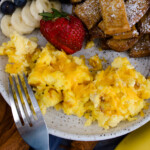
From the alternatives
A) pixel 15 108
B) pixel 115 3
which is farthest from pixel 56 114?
pixel 115 3

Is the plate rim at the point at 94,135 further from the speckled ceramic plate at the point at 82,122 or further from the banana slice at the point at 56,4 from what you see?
the banana slice at the point at 56,4

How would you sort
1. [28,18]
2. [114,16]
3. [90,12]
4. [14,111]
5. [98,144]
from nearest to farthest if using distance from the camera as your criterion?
1. [14,111]
2. [114,16]
3. [90,12]
4. [28,18]
5. [98,144]

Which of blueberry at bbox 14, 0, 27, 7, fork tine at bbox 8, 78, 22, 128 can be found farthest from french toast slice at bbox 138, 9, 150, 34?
fork tine at bbox 8, 78, 22, 128

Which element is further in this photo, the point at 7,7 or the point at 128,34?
the point at 7,7

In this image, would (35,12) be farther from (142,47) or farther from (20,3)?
(142,47)

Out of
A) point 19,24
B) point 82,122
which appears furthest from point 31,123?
→ point 19,24

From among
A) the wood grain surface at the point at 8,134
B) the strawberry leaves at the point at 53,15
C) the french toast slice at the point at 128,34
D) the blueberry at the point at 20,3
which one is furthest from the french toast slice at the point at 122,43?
the wood grain surface at the point at 8,134
